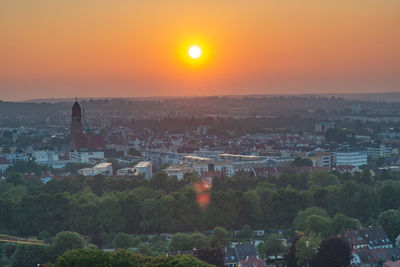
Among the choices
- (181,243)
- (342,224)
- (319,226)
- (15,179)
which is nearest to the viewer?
(181,243)

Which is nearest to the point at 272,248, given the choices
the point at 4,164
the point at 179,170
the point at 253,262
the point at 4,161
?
the point at 253,262

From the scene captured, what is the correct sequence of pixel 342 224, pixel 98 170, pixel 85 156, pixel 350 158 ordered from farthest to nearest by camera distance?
1. pixel 85 156
2. pixel 350 158
3. pixel 98 170
4. pixel 342 224

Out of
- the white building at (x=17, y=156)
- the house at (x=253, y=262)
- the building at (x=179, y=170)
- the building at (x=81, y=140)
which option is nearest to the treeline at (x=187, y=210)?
the house at (x=253, y=262)

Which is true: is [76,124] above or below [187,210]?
above

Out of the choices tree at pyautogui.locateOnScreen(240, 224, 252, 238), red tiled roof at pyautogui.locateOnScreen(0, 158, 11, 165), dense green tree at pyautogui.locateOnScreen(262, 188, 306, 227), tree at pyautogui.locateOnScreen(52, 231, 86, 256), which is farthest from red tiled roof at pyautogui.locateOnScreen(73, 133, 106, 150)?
tree at pyautogui.locateOnScreen(52, 231, 86, 256)

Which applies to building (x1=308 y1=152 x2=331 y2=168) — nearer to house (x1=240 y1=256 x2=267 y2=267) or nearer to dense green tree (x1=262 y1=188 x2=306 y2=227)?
dense green tree (x1=262 y1=188 x2=306 y2=227)

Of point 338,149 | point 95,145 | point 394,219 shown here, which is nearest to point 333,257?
point 394,219

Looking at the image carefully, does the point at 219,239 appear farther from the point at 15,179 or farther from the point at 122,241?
the point at 15,179
